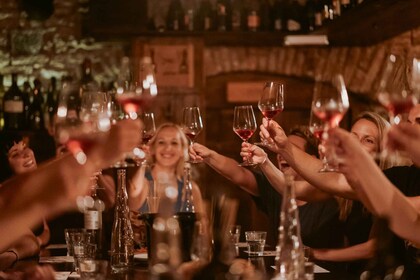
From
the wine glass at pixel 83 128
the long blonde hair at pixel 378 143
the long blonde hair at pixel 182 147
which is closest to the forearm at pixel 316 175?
the long blonde hair at pixel 378 143

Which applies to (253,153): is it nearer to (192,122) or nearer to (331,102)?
(192,122)

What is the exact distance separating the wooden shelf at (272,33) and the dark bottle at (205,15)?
19 centimetres

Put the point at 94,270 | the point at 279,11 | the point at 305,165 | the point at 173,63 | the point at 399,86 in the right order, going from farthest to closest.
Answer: the point at 279,11 < the point at 173,63 < the point at 305,165 < the point at 399,86 < the point at 94,270

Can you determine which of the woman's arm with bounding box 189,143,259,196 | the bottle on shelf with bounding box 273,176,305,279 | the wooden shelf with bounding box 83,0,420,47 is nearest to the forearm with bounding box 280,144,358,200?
the woman's arm with bounding box 189,143,259,196

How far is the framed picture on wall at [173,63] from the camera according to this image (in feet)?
19.9

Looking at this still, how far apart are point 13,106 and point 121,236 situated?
340 centimetres

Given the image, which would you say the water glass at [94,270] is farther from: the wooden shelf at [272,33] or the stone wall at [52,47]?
the stone wall at [52,47]

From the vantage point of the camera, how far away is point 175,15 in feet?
20.7

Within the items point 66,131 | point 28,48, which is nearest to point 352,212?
point 66,131

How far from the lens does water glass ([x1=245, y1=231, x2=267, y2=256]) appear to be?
303 cm

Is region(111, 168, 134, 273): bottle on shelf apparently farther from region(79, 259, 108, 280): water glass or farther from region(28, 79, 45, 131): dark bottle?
region(28, 79, 45, 131): dark bottle

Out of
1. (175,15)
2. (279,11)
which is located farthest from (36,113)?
(279,11)

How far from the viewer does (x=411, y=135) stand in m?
2.29

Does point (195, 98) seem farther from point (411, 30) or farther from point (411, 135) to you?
point (411, 135)
